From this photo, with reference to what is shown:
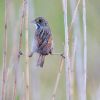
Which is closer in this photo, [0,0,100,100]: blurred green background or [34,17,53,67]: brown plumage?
[34,17,53,67]: brown plumage

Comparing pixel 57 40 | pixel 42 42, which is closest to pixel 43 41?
pixel 42 42

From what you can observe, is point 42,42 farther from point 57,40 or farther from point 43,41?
point 57,40

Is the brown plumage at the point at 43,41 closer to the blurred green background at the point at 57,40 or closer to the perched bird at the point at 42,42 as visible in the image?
the perched bird at the point at 42,42

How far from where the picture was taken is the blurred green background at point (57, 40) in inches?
159

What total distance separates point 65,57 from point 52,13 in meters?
1.81

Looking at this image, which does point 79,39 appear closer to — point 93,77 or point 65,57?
point 93,77

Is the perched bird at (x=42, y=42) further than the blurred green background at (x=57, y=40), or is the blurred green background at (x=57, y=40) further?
the blurred green background at (x=57, y=40)

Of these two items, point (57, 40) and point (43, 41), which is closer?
point (43, 41)

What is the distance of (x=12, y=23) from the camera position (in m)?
4.03

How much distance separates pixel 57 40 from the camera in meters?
4.39

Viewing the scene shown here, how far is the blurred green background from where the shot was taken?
13.2 feet

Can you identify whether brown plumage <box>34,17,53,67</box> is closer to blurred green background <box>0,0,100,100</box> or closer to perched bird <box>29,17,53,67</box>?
perched bird <box>29,17,53,67</box>

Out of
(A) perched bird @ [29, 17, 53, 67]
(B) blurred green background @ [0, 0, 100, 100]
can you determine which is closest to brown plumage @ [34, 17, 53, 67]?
(A) perched bird @ [29, 17, 53, 67]

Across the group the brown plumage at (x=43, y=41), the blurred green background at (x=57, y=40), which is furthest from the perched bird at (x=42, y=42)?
the blurred green background at (x=57, y=40)
